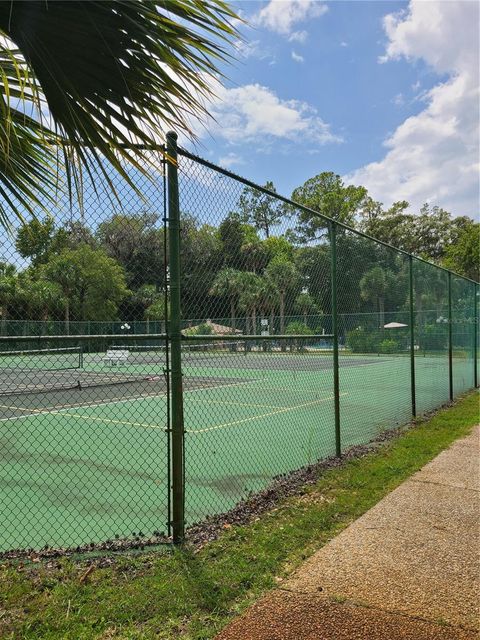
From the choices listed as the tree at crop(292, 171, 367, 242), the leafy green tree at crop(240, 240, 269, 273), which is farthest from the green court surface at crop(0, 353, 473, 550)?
the tree at crop(292, 171, 367, 242)

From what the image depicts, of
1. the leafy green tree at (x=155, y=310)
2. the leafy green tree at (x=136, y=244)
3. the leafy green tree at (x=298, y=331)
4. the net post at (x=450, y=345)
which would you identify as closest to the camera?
the leafy green tree at (x=136, y=244)

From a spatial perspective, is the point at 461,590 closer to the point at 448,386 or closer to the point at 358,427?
the point at 358,427

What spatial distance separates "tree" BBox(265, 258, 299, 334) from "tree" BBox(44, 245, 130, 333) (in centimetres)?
188

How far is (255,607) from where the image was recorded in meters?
2.79

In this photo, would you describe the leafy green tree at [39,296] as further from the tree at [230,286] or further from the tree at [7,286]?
the tree at [230,286]

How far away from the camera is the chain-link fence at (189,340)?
3791 millimetres

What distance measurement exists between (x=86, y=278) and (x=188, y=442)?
16.4ft

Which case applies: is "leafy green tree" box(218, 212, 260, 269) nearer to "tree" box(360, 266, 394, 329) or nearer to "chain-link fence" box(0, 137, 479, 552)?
"chain-link fence" box(0, 137, 479, 552)

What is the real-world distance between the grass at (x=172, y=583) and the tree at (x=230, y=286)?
180cm

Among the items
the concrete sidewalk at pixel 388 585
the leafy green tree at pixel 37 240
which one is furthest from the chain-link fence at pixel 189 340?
the concrete sidewalk at pixel 388 585

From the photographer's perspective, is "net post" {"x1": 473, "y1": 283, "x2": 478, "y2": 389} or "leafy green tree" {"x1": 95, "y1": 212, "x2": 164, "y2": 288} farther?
"net post" {"x1": 473, "y1": 283, "x2": 478, "y2": 389}

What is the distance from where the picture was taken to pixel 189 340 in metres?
3.99

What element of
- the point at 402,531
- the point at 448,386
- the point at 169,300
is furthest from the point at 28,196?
the point at 448,386

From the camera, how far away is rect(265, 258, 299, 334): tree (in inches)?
213
